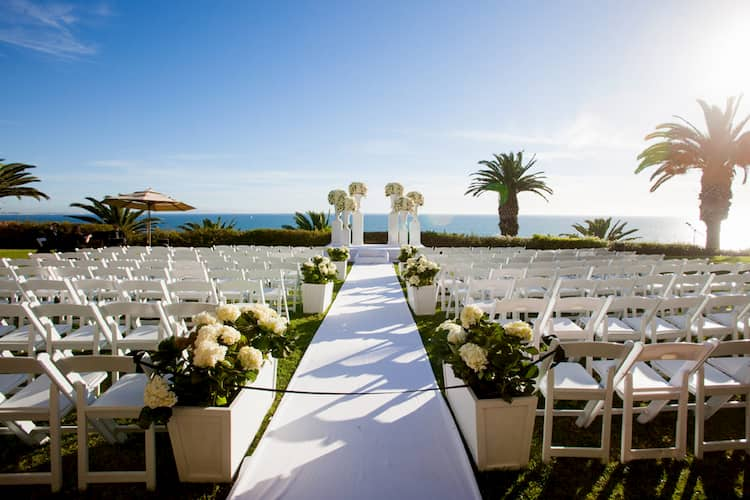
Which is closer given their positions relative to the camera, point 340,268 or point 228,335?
point 228,335

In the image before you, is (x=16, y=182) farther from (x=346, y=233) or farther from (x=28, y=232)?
(x=346, y=233)

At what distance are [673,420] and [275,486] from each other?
343cm

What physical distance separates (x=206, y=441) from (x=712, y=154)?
74.7 feet

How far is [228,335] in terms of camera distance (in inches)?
102

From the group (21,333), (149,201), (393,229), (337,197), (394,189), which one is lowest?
(21,333)

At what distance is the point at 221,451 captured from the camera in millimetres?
2523

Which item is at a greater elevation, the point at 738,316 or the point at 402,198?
the point at 402,198

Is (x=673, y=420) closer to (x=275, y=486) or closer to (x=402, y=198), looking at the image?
(x=275, y=486)

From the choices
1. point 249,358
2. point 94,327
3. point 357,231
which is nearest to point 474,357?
point 249,358

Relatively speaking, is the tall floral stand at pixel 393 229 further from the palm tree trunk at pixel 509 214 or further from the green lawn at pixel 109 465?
the green lawn at pixel 109 465

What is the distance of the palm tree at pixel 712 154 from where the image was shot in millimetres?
17234

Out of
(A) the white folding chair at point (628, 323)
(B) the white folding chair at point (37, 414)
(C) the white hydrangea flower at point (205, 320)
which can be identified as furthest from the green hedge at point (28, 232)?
(A) the white folding chair at point (628, 323)

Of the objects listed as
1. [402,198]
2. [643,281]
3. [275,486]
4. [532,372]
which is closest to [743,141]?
[402,198]

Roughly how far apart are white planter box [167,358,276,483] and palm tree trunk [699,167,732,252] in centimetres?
2211
